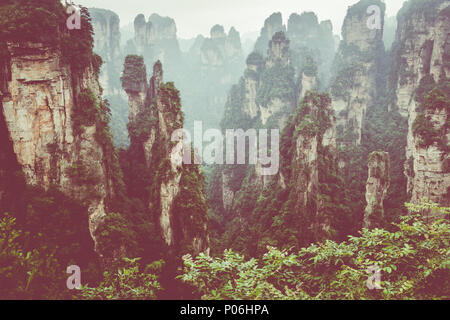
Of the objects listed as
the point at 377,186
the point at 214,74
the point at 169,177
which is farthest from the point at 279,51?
the point at 214,74

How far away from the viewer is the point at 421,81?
32.7 m

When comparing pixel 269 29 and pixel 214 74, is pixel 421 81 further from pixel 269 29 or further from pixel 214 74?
pixel 214 74

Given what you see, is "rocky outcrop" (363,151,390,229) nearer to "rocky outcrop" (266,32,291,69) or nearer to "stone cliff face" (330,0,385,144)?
"stone cliff face" (330,0,385,144)

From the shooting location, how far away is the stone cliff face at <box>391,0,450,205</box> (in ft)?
64.5

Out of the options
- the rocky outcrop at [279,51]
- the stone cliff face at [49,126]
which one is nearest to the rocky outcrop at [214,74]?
the rocky outcrop at [279,51]

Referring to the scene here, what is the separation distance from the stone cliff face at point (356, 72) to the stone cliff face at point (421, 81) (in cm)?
370

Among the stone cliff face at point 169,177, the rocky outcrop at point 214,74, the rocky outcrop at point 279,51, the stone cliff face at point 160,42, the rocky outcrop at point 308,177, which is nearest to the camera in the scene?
the stone cliff face at point 169,177

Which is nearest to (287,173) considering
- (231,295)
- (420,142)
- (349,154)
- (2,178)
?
(420,142)

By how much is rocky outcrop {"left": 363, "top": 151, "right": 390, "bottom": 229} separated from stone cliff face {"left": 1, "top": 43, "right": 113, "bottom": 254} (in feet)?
56.9

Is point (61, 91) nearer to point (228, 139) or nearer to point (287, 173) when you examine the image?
point (287, 173)

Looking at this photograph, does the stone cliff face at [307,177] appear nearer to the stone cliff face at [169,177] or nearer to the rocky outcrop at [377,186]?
the rocky outcrop at [377,186]

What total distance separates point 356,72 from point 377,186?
28676 millimetres

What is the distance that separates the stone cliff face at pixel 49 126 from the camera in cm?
1301

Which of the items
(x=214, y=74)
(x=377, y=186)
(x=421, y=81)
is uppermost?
(x=214, y=74)
